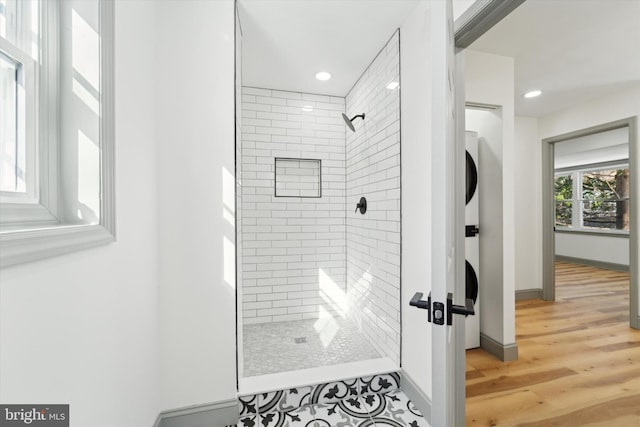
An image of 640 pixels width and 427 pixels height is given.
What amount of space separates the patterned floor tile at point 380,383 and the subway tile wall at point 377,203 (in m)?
0.13

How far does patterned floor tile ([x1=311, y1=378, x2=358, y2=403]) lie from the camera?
1738mm

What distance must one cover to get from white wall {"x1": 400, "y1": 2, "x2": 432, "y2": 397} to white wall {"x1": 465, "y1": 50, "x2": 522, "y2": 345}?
0.79 m

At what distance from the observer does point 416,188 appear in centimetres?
171

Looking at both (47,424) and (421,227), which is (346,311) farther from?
(47,424)

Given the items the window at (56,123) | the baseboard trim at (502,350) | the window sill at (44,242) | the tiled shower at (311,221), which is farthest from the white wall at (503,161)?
the window sill at (44,242)

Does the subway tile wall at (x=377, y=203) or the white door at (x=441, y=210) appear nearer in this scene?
the white door at (x=441, y=210)

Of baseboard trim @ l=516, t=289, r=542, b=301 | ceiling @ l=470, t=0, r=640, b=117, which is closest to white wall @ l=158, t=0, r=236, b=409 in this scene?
ceiling @ l=470, t=0, r=640, b=117

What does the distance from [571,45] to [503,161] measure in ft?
3.63

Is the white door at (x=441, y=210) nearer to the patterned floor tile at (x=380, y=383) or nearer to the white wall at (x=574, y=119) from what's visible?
the patterned floor tile at (x=380, y=383)

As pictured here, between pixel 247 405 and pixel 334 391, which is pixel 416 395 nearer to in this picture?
pixel 334 391

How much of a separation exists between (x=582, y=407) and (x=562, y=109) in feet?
11.9

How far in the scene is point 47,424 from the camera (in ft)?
2.14

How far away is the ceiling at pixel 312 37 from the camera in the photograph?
1.74m

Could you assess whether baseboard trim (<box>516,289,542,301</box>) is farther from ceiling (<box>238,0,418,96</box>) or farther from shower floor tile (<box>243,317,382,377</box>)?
ceiling (<box>238,0,418,96</box>)
